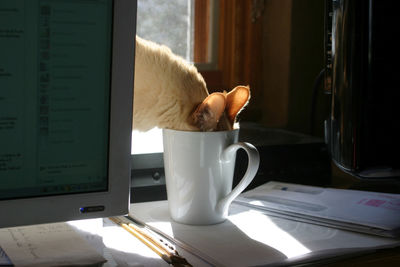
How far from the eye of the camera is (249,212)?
86 centimetres

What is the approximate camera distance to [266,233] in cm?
76

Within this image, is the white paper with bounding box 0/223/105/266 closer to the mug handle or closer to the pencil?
the pencil

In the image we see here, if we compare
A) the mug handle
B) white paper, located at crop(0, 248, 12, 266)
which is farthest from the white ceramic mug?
white paper, located at crop(0, 248, 12, 266)

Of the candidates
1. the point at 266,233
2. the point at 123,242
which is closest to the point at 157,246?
the point at 123,242

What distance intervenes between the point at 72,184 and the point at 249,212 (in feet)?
1.11

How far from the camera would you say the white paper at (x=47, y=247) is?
1.94 feet

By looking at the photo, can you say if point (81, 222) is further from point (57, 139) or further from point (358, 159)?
point (358, 159)

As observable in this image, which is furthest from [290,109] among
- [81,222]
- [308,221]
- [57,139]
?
[57,139]

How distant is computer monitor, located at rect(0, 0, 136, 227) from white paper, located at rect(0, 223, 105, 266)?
4cm

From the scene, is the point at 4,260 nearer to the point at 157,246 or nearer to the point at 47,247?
the point at 47,247

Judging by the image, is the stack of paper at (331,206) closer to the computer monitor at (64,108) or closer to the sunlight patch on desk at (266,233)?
the sunlight patch on desk at (266,233)

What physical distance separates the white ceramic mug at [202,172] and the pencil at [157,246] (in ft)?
0.28

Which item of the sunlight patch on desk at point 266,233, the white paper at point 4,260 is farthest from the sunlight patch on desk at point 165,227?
the white paper at point 4,260

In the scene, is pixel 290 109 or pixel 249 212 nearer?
pixel 249 212
